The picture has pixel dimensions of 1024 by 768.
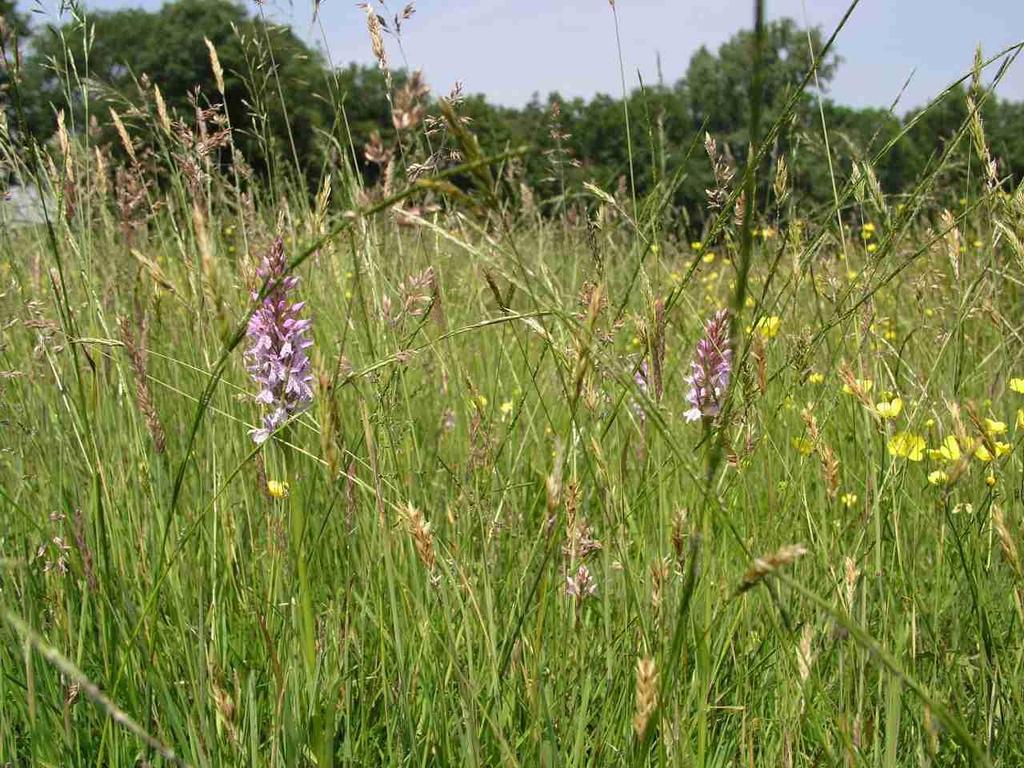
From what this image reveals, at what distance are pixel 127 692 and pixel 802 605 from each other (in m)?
0.92

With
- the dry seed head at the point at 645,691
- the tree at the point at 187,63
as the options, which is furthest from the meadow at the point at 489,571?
the tree at the point at 187,63

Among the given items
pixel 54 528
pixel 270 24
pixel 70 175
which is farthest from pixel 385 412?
pixel 270 24

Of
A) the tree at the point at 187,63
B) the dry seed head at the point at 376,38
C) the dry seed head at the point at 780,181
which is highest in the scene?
the tree at the point at 187,63

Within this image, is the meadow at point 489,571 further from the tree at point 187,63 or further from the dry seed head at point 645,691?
the tree at point 187,63

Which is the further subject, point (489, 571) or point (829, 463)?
point (489, 571)

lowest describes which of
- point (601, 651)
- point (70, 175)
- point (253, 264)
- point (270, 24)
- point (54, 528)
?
point (601, 651)

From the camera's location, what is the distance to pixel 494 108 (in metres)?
24.8

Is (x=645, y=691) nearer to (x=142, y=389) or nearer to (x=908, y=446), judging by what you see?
(x=142, y=389)

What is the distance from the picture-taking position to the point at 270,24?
2.09 meters

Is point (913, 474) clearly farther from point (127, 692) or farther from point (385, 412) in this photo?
point (127, 692)

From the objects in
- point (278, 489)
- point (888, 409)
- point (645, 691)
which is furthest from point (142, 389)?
point (888, 409)

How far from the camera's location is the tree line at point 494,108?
5.23 ft

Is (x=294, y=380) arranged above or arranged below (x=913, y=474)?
above

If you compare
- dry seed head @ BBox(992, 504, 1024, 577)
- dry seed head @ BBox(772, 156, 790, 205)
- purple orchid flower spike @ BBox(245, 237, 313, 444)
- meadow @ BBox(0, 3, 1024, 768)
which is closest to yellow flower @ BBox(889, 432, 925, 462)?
meadow @ BBox(0, 3, 1024, 768)
